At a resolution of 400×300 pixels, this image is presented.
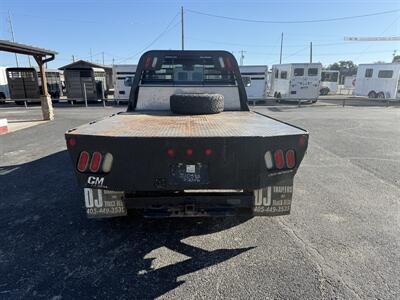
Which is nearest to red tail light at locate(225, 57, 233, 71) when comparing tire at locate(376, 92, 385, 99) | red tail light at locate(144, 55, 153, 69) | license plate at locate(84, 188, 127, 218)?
red tail light at locate(144, 55, 153, 69)

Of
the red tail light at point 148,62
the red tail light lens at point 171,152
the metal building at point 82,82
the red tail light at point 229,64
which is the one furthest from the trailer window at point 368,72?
the red tail light lens at point 171,152

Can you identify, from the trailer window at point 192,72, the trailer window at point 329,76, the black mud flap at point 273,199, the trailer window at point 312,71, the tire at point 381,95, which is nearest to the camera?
the black mud flap at point 273,199

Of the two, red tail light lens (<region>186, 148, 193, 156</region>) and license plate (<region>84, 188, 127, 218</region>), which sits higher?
red tail light lens (<region>186, 148, 193, 156</region>)

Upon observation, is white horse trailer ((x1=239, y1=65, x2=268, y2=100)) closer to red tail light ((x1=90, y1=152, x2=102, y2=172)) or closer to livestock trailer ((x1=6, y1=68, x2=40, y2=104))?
livestock trailer ((x1=6, y1=68, x2=40, y2=104))

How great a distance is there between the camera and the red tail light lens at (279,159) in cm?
252

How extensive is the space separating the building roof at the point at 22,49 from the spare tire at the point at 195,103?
9842 mm

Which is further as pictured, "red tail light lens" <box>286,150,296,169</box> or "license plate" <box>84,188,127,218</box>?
"license plate" <box>84,188,127,218</box>

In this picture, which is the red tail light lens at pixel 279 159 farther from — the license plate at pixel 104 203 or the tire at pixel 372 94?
the tire at pixel 372 94

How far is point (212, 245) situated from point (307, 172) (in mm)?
3460

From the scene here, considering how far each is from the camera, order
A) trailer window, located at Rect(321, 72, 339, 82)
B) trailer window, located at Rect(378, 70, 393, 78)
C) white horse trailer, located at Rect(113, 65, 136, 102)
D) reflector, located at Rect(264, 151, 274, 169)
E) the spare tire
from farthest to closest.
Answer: trailer window, located at Rect(321, 72, 339, 82), trailer window, located at Rect(378, 70, 393, 78), white horse trailer, located at Rect(113, 65, 136, 102), the spare tire, reflector, located at Rect(264, 151, 274, 169)

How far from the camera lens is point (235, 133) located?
2584 mm

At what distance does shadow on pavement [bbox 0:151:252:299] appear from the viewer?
2.39 m

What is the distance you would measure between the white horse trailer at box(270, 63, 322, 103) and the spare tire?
20.7 metres

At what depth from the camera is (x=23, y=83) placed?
23312 millimetres
